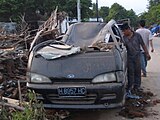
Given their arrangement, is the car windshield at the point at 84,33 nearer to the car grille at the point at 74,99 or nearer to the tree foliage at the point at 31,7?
the car grille at the point at 74,99

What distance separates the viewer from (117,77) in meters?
5.79

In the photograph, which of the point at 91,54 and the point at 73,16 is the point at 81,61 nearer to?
the point at 91,54

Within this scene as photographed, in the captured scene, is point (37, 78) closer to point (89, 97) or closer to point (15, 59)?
point (89, 97)

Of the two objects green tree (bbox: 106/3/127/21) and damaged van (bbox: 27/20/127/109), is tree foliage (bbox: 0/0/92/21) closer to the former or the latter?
damaged van (bbox: 27/20/127/109)

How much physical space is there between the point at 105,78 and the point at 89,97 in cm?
41

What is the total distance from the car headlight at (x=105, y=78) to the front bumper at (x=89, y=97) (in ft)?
0.23

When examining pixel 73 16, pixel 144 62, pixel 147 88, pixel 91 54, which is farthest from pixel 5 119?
pixel 73 16

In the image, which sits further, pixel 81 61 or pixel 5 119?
pixel 81 61

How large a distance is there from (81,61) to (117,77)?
660 mm

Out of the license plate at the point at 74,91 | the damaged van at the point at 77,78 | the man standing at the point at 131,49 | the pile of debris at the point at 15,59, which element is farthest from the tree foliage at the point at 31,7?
the license plate at the point at 74,91

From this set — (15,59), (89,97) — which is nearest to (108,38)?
(89,97)

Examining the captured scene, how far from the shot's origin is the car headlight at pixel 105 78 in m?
5.72

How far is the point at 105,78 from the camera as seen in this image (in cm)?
575

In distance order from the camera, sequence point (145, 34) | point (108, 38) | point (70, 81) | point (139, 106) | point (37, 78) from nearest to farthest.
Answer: point (70, 81), point (37, 78), point (108, 38), point (139, 106), point (145, 34)
